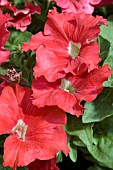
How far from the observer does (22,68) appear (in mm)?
1098

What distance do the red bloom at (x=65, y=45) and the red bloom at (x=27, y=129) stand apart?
0.07m

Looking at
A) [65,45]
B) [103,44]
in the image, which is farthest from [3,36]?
[103,44]

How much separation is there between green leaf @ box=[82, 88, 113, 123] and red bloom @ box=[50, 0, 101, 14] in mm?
231

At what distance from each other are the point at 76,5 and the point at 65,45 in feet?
0.57

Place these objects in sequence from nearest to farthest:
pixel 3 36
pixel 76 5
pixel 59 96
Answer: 1. pixel 59 96
2. pixel 3 36
3. pixel 76 5

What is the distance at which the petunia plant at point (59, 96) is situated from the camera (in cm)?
95

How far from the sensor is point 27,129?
0.99 metres

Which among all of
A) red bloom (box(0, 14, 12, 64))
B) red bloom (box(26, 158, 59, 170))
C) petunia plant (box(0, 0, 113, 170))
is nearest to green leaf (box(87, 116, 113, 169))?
petunia plant (box(0, 0, 113, 170))

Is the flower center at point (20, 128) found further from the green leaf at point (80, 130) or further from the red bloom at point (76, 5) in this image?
the red bloom at point (76, 5)

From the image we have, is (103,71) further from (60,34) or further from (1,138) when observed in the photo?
(1,138)

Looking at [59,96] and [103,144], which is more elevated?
[59,96]

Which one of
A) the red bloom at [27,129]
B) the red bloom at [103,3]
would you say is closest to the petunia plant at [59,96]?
the red bloom at [27,129]

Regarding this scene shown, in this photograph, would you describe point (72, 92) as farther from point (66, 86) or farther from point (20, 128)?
point (20, 128)

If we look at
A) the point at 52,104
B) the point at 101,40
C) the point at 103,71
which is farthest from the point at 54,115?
the point at 101,40
